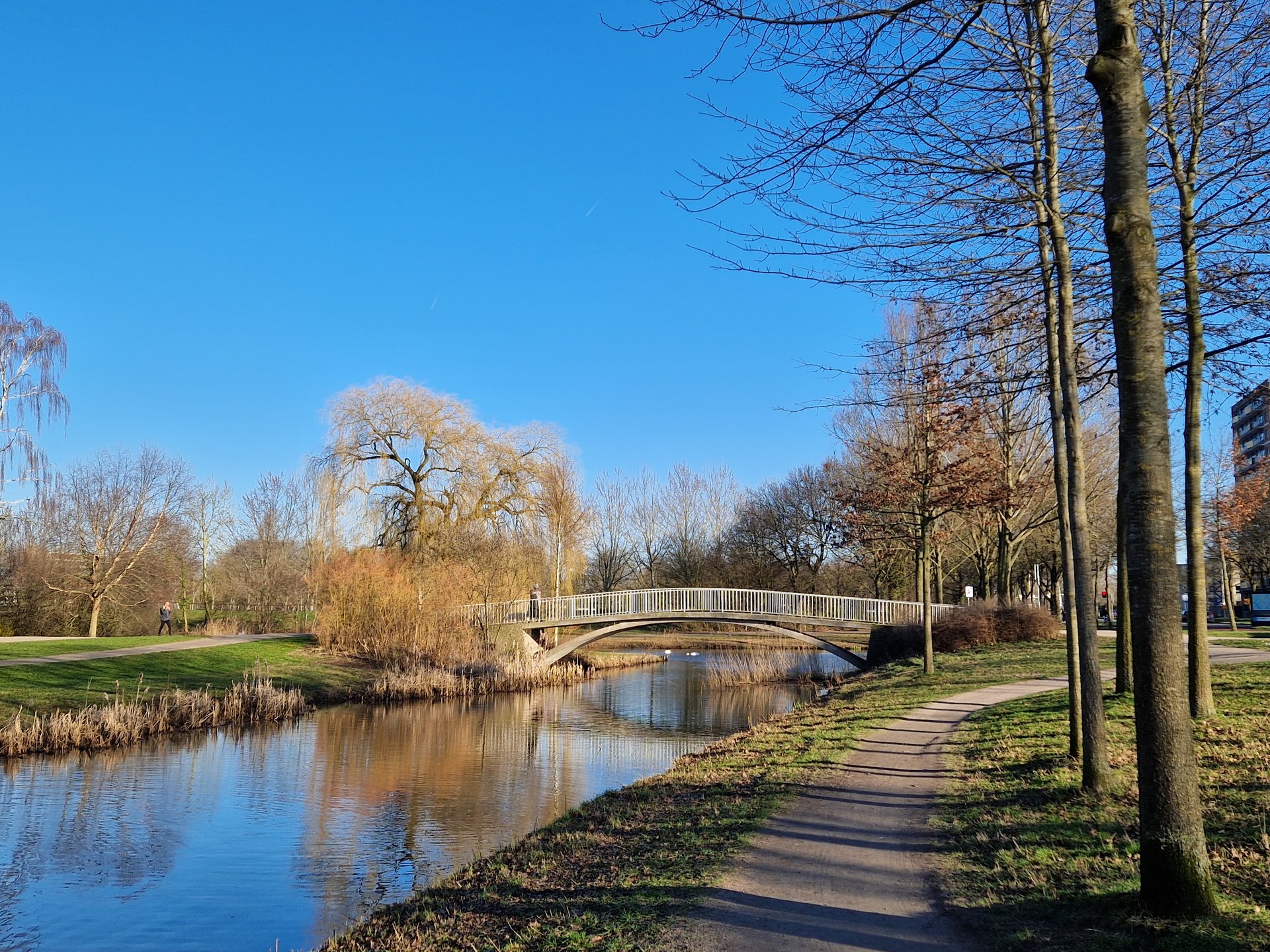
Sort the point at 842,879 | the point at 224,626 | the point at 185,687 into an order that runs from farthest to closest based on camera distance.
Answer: the point at 224,626, the point at 185,687, the point at 842,879

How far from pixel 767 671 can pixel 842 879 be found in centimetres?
2709

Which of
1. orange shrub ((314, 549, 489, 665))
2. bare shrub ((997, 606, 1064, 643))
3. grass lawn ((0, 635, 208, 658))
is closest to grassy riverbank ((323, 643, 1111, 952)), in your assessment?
bare shrub ((997, 606, 1064, 643))

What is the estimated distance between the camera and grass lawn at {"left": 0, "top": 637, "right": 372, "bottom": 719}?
17797 mm

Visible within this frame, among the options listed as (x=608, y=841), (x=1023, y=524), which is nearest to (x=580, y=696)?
(x=1023, y=524)

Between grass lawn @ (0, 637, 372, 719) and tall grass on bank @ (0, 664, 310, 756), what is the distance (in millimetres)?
582

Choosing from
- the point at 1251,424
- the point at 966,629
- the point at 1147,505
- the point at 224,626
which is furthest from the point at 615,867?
the point at 1251,424

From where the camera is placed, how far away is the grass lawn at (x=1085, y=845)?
13.8 feet

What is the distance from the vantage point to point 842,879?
5645 mm

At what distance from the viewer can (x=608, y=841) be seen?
24.4 feet

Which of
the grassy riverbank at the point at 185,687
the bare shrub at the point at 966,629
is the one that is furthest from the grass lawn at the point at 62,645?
the bare shrub at the point at 966,629

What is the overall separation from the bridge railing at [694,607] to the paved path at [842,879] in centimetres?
2191

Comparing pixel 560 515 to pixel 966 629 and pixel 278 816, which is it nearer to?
pixel 966 629

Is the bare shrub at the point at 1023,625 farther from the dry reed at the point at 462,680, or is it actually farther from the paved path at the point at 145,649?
the paved path at the point at 145,649

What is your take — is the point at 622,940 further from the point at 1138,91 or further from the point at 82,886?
the point at 82,886
